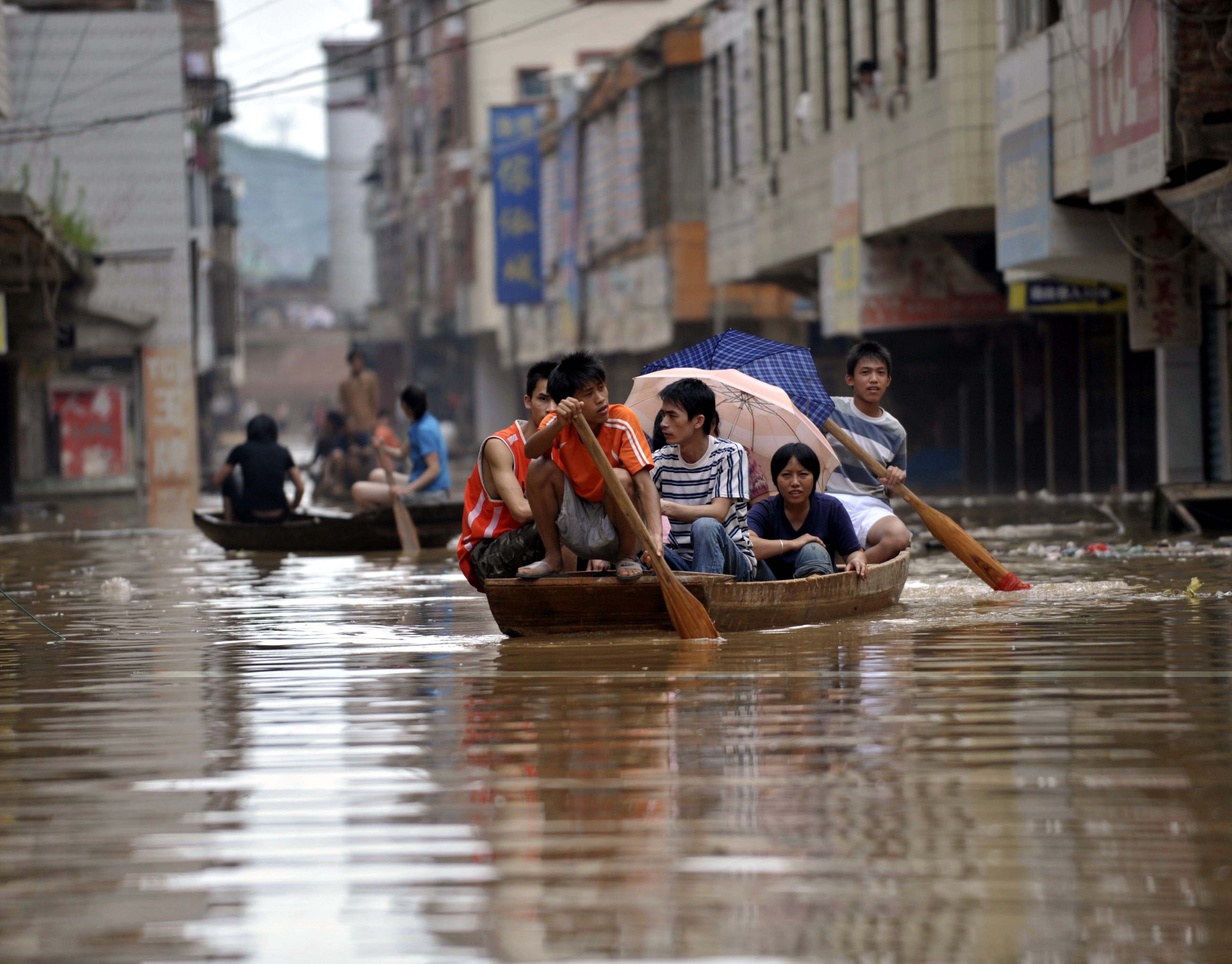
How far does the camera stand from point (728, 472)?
383 inches

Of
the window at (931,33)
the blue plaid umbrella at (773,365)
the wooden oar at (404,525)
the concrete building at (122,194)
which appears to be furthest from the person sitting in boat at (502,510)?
the concrete building at (122,194)

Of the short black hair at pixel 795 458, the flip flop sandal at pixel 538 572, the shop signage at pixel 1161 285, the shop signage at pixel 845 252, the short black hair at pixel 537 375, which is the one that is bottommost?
the flip flop sandal at pixel 538 572

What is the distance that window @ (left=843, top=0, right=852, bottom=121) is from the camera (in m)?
27.9

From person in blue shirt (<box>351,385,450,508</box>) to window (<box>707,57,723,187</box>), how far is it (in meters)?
18.9

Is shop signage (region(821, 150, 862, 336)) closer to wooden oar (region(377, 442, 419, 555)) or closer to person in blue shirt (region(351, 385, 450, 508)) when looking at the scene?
person in blue shirt (region(351, 385, 450, 508))

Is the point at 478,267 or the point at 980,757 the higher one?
the point at 478,267

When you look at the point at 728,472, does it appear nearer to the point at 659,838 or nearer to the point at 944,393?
the point at 659,838

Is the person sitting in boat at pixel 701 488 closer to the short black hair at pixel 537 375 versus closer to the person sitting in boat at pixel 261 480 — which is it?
the short black hair at pixel 537 375

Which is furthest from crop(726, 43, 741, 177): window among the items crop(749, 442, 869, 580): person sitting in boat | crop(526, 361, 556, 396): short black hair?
crop(749, 442, 869, 580): person sitting in boat

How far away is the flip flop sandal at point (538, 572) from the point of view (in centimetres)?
927

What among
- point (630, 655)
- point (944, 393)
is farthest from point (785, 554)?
point (944, 393)

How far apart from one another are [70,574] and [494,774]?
1061cm

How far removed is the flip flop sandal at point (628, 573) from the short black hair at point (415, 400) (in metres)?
7.53

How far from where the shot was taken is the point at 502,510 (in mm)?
10000
